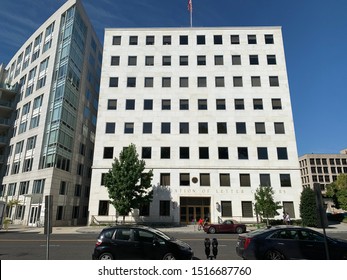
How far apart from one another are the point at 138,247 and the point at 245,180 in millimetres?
26454

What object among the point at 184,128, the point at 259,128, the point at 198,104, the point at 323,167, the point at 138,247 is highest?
the point at 323,167

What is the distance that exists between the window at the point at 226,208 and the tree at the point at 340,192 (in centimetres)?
2658

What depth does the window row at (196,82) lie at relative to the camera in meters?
36.8

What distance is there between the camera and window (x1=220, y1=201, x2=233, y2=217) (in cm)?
3191

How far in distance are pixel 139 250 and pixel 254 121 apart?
2994 centimetres

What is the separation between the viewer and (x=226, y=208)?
32.1m

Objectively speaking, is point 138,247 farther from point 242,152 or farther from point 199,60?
point 199,60

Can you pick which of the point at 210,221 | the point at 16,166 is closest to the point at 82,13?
the point at 16,166

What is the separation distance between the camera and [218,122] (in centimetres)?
3516

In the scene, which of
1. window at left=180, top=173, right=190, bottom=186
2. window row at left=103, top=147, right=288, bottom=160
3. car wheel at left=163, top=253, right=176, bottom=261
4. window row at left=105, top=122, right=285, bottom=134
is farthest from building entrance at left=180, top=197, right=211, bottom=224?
car wheel at left=163, top=253, right=176, bottom=261

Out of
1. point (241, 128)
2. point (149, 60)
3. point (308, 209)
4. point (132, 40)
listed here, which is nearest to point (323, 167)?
point (241, 128)

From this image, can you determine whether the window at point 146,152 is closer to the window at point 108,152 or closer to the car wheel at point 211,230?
the window at point 108,152

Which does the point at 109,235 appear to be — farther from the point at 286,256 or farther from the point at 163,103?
the point at 163,103

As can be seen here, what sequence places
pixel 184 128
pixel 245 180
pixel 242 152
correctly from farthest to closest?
pixel 184 128, pixel 242 152, pixel 245 180
